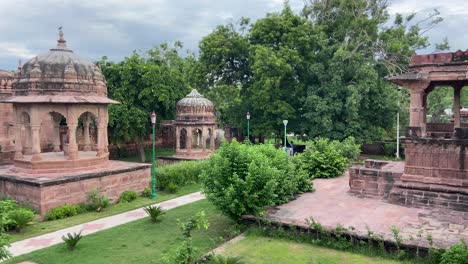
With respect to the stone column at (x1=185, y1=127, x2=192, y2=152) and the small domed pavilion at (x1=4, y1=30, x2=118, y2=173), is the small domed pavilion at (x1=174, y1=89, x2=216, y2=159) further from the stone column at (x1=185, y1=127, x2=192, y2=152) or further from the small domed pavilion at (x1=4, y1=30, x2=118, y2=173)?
the small domed pavilion at (x1=4, y1=30, x2=118, y2=173)

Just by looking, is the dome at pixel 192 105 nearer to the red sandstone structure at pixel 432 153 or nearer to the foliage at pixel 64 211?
the foliage at pixel 64 211

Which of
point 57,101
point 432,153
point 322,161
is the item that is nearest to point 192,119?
point 322,161

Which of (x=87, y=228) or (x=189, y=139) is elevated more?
(x=189, y=139)

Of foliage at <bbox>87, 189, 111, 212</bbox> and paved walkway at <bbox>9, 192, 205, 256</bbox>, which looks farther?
foliage at <bbox>87, 189, 111, 212</bbox>

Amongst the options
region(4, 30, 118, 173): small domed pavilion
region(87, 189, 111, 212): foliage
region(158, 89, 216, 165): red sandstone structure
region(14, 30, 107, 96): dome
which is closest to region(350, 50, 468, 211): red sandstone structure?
region(87, 189, 111, 212): foliage

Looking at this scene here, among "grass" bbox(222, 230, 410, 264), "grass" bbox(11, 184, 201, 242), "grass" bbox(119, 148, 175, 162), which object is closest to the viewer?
"grass" bbox(222, 230, 410, 264)

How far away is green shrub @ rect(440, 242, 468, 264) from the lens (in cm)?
696

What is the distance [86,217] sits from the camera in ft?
40.8

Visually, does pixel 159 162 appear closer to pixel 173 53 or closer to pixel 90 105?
pixel 90 105

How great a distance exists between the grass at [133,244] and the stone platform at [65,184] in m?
2.97

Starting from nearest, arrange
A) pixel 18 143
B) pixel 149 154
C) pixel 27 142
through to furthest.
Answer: pixel 18 143 → pixel 27 142 → pixel 149 154

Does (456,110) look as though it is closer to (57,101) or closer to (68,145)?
(57,101)

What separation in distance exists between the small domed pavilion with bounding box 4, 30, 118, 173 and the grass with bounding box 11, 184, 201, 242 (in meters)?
2.18

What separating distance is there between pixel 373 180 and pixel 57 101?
11.4 m
